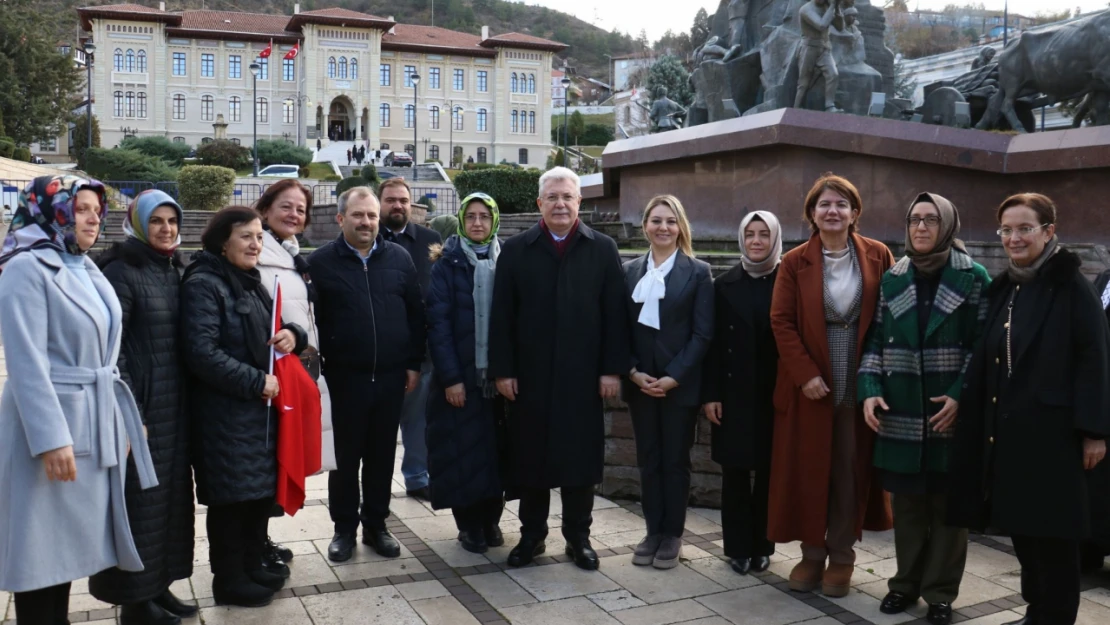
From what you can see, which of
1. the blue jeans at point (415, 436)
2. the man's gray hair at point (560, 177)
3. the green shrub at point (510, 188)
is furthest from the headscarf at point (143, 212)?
the green shrub at point (510, 188)

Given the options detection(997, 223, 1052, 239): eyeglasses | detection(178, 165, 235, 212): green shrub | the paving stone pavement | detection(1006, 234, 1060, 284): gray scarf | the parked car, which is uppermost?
the parked car

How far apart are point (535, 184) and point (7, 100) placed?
36380mm

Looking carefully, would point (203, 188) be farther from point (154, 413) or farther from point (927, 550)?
point (927, 550)

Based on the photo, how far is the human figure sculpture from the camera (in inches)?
414

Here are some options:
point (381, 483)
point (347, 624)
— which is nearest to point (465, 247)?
point (381, 483)

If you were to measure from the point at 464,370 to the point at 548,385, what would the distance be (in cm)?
47

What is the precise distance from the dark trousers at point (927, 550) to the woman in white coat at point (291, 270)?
8.76 feet

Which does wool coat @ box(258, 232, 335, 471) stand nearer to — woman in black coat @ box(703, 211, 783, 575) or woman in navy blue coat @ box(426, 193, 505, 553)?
woman in navy blue coat @ box(426, 193, 505, 553)

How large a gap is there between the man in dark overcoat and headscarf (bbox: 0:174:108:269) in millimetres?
2050

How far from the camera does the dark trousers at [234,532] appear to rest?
4.18 metres

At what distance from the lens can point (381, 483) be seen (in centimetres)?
502

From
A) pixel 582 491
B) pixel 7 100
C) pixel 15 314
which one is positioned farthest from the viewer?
pixel 7 100

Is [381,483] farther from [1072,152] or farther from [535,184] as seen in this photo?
[535,184]

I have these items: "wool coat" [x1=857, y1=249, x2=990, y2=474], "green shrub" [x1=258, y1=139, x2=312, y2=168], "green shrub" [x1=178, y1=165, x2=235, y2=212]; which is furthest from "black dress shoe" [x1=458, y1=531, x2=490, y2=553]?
"green shrub" [x1=258, y1=139, x2=312, y2=168]
